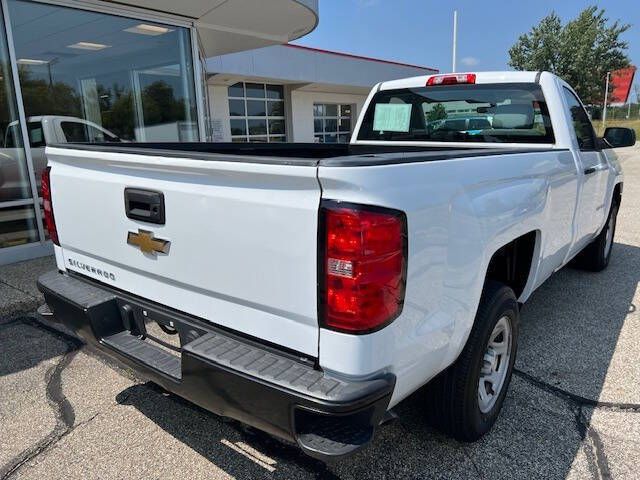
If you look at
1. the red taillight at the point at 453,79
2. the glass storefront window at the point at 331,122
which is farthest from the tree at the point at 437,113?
the glass storefront window at the point at 331,122

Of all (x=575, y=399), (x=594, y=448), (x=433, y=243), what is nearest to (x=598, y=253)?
(x=575, y=399)

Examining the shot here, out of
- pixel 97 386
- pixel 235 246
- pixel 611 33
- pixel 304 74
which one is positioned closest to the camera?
pixel 235 246

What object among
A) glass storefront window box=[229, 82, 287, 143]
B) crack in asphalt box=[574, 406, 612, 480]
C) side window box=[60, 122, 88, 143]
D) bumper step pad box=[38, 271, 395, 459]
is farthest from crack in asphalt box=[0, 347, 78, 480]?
glass storefront window box=[229, 82, 287, 143]

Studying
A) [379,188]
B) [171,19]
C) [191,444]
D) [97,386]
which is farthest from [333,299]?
[171,19]

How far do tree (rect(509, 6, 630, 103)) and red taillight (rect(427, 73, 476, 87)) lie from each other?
43260 mm

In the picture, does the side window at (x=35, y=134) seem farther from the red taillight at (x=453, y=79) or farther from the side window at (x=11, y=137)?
the red taillight at (x=453, y=79)

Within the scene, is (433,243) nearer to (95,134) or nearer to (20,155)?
(20,155)

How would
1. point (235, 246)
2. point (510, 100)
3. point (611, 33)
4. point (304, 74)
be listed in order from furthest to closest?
1. point (611, 33)
2. point (304, 74)
3. point (510, 100)
4. point (235, 246)

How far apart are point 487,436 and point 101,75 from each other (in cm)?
743

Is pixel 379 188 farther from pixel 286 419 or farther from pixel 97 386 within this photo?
pixel 97 386

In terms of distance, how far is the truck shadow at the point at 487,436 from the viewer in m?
2.35

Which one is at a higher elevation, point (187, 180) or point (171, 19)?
point (171, 19)

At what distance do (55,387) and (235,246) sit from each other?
205cm

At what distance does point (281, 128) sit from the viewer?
20016mm
